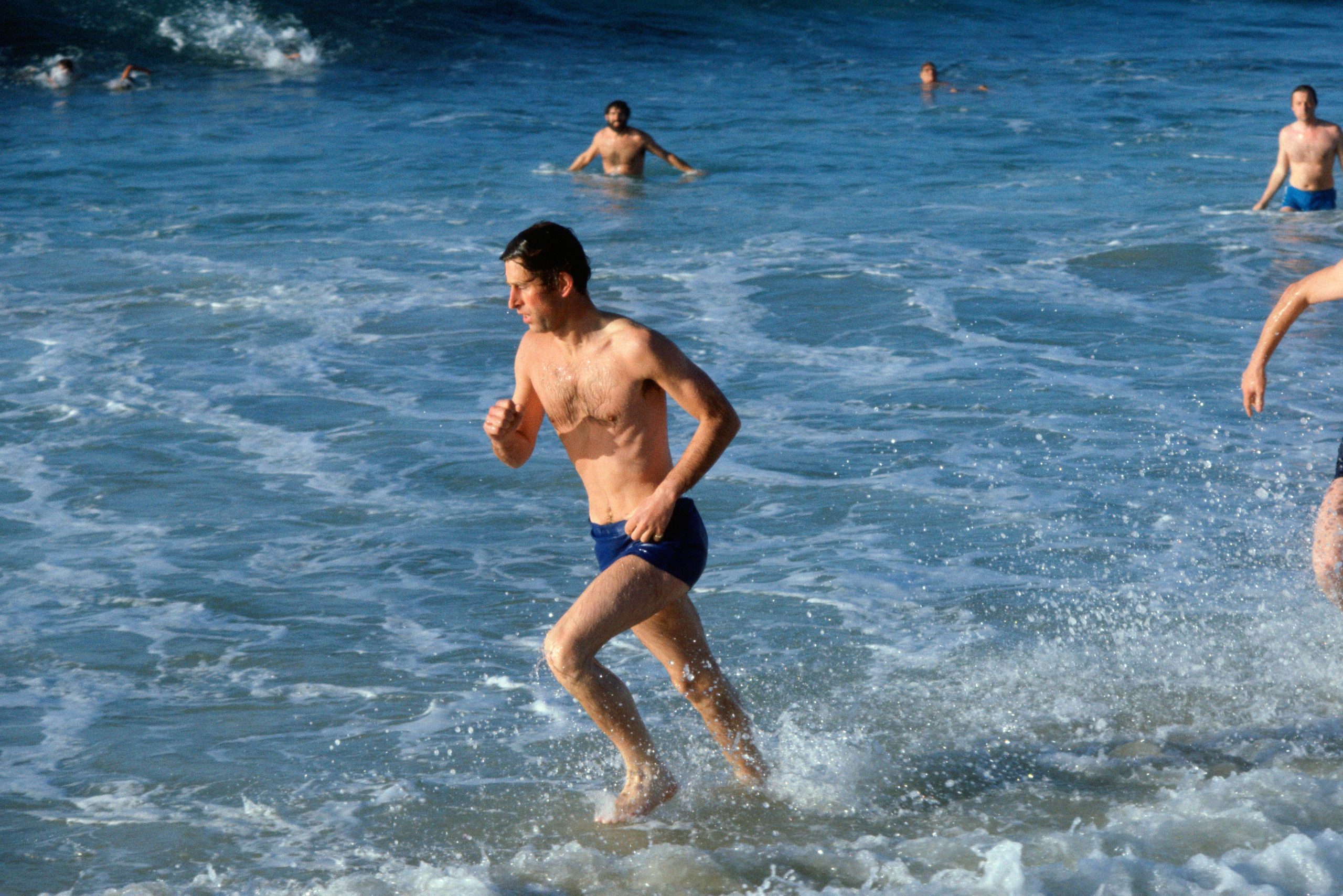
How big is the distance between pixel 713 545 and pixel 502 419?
2.92m

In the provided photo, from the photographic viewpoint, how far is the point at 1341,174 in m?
17.2

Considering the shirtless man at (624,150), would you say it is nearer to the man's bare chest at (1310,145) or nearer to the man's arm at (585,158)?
the man's arm at (585,158)

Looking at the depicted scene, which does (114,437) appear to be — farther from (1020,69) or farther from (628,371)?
(1020,69)

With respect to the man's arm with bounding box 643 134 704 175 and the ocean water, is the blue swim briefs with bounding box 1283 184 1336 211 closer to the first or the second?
the ocean water

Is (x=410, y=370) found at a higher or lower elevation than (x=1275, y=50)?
lower

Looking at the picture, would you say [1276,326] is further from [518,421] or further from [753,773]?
[518,421]

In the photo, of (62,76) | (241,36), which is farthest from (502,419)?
(241,36)

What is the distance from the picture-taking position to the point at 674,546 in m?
3.95

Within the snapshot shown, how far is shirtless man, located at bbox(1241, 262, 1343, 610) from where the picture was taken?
14.7 ft

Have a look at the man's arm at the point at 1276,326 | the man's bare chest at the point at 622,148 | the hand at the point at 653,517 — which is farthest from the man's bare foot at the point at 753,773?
the man's bare chest at the point at 622,148

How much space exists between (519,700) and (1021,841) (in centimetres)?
196

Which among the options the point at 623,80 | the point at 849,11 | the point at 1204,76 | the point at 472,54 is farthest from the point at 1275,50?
the point at 472,54

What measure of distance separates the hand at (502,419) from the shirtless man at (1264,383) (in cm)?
239

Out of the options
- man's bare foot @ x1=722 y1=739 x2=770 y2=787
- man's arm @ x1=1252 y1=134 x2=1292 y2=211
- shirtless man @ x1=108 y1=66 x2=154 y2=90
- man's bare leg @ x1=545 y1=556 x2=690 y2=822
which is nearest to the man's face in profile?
man's arm @ x1=1252 y1=134 x2=1292 y2=211
